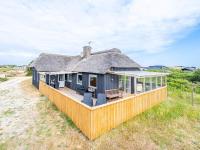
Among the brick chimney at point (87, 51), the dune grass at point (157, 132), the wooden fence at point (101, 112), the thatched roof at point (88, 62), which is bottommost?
the dune grass at point (157, 132)

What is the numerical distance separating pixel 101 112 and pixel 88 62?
11.9m

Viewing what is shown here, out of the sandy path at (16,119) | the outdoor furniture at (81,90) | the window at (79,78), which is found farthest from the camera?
the window at (79,78)

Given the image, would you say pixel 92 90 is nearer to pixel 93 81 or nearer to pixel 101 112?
pixel 93 81

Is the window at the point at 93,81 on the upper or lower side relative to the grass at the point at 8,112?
upper

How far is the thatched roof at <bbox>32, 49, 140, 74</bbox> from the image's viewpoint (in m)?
14.9

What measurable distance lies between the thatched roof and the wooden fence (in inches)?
206

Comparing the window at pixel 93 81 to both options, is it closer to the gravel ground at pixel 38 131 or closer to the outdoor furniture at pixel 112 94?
the outdoor furniture at pixel 112 94

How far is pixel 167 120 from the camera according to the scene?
905 centimetres

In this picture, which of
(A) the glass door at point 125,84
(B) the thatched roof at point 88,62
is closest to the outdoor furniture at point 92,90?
(B) the thatched roof at point 88,62

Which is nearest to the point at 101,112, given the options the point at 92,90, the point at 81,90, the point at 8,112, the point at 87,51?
the point at 8,112

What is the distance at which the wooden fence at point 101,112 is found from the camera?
20.6ft

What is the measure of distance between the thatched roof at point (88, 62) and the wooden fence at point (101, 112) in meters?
5.23

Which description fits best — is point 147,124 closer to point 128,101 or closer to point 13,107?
point 128,101

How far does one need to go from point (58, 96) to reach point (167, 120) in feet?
25.1
